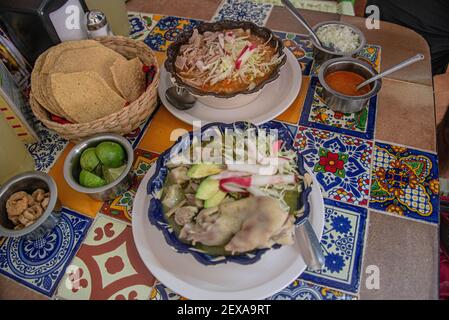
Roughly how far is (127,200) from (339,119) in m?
1.03

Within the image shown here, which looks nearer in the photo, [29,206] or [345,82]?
[29,206]

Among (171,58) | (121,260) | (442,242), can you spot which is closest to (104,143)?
(121,260)

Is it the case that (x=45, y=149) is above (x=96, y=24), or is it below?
below

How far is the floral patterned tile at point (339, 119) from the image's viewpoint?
1.60 m

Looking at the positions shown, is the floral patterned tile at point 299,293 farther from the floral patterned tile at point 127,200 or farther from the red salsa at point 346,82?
the red salsa at point 346,82

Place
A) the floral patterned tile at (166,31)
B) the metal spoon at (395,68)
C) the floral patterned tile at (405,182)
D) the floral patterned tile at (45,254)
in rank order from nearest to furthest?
the floral patterned tile at (45,254) → the floral patterned tile at (405,182) → the metal spoon at (395,68) → the floral patterned tile at (166,31)

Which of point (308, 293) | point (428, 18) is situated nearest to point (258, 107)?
point (308, 293)

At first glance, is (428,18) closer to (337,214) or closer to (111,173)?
(337,214)

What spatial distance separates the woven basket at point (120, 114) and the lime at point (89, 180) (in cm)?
19

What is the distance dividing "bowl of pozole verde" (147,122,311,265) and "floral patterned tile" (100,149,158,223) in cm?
24

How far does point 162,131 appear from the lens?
64.7 inches

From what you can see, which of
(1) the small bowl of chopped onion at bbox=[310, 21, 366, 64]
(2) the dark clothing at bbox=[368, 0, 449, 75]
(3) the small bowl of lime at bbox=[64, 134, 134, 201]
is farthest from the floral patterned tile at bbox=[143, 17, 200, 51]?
(2) the dark clothing at bbox=[368, 0, 449, 75]

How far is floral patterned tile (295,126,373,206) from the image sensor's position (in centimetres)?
140

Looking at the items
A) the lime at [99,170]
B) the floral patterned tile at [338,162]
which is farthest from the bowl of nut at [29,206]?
the floral patterned tile at [338,162]
